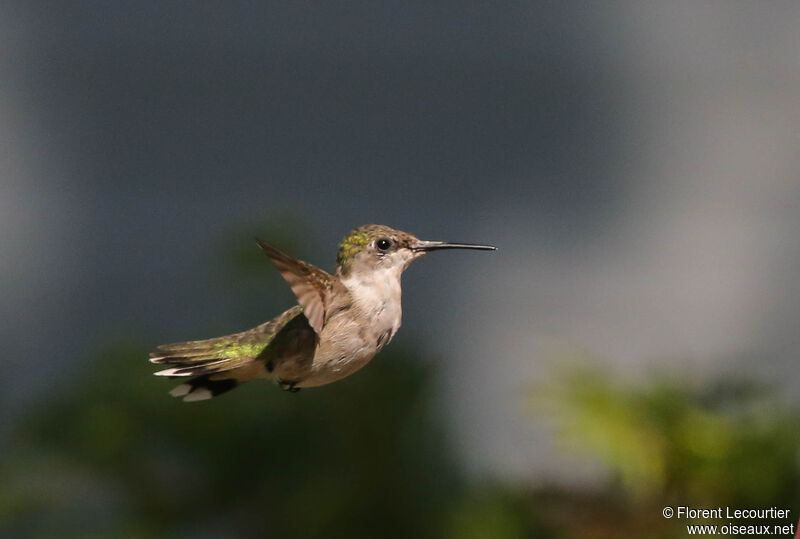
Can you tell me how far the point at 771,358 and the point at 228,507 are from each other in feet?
6.36

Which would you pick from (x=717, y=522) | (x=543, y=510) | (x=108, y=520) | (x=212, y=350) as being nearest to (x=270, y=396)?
(x=108, y=520)

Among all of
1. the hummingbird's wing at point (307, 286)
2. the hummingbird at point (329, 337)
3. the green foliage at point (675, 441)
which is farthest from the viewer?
the green foliage at point (675, 441)

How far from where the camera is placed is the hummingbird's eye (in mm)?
1031

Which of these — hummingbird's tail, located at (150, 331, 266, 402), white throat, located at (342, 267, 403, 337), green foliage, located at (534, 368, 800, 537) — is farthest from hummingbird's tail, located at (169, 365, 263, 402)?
green foliage, located at (534, 368, 800, 537)

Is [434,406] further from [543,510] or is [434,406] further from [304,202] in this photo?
[304,202]

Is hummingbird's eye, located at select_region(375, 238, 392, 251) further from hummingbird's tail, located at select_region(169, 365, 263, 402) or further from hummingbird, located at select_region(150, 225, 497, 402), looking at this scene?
hummingbird's tail, located at select_region(169, 365, 263, 402)

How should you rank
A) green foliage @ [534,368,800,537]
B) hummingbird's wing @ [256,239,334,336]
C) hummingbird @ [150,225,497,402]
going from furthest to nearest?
green foliage @ [534,368,800,537] → hummingbird @ [150,225,497,402] → hummingbird's wing @ [256,239,334,336]

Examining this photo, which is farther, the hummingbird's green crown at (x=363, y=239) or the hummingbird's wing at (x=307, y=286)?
the hummingbird's green crown at (x=363, y=239)

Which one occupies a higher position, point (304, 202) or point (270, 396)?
point (304, 202)

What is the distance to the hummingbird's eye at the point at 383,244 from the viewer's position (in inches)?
40.6

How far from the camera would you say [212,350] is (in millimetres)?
1060

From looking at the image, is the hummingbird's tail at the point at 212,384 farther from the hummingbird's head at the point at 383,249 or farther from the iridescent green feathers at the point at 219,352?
the hummingbird's head at the point at 383,249

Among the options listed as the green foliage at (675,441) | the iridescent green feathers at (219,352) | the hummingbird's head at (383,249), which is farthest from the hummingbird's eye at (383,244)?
the green foliage at (675,441)

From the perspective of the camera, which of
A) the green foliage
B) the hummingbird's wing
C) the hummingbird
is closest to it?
the hummingbird's wing
